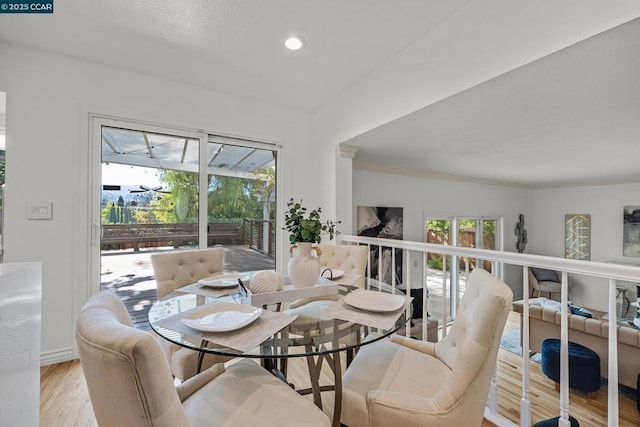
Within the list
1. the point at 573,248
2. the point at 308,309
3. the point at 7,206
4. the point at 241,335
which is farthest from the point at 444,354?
the point at 573,248

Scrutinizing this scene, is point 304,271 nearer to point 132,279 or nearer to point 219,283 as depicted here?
point 219,283

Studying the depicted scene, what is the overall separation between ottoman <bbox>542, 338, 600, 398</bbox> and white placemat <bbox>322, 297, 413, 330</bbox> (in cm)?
246

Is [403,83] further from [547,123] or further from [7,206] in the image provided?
[7,206]

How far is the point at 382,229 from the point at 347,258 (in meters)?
1.89

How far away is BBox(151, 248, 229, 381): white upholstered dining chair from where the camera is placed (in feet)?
4.89

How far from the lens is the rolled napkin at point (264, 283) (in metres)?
1.38

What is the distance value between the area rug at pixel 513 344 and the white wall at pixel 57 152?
4.80 metres

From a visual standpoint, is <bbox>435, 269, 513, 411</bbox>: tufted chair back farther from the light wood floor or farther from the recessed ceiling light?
the recessed ceiling light

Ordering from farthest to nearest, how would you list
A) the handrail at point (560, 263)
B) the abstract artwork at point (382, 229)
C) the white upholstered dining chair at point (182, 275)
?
1. the abstract artwork at point (382, 229)
2. the white upholstered dining chair at point (182, 275)
3. the handrail at point (560, 263)

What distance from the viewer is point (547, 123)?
2.32m

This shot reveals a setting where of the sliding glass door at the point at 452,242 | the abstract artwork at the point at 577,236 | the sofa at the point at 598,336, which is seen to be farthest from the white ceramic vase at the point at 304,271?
the abstract artwork at the point at 577,236

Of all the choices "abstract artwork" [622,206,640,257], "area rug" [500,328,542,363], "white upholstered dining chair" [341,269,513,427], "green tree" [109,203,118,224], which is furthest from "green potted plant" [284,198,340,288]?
"abstract artwork" [622,206,640,257]

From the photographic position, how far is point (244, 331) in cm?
107

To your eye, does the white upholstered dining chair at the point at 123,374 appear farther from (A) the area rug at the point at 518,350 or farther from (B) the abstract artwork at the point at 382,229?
(A) the area rug at the point at 518,350
